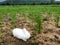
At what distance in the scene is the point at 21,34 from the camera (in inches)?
131

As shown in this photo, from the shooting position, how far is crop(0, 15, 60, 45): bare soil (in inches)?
129

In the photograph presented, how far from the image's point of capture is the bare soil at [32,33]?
10.8 feet

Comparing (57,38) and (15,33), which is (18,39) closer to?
(15,33)

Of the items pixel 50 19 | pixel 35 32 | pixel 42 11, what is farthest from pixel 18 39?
pixel 42 11

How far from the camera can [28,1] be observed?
5.47 m

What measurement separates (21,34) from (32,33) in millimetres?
234

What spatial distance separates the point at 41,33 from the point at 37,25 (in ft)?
0.54

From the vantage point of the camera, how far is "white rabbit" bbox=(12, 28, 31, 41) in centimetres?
329

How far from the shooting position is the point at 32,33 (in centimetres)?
347

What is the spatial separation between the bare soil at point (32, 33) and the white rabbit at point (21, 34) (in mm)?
59

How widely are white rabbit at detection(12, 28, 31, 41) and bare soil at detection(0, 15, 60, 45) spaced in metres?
0.06

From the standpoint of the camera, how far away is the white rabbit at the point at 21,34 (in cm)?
329

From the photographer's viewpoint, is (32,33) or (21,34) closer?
(21,34)

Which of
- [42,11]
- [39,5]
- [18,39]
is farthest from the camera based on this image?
[39,5]
